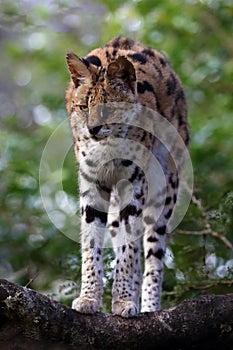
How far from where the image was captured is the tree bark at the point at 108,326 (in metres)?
4.80

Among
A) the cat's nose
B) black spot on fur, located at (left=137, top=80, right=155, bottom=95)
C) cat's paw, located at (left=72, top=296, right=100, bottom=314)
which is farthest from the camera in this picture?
black spot on fur, located at (left=137, top=80, right=155, bottom=95)

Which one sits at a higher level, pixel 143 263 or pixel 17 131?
pixel 17 131

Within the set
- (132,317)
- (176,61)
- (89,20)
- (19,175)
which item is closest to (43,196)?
(19,175)

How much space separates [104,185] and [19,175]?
307 centimetres

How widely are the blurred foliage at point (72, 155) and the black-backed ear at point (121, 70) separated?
1.70 meters

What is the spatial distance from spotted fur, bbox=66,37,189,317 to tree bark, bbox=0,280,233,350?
0.26 m

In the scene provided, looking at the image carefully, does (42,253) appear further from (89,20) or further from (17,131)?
(89,20)

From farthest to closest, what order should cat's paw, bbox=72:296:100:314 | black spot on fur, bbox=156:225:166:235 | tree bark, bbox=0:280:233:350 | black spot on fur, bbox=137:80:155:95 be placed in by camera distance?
black spot on fur, bbox=156:225:166:235
black spot on fur, bbox=137:80:155:95
cat's paw, bbox=72:296:100:314
tree bark, bbox=0:280:233:350

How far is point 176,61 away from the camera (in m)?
10.1

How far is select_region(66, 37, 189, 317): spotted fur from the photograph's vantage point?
20.5 ft

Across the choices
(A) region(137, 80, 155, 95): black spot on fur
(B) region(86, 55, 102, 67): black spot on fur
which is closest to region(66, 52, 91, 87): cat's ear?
(B) region(86, 55, 102, 67): black spot on fur

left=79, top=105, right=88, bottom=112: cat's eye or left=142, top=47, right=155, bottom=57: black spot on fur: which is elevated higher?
left=142, top=47, right=155, bottom=57: black spot on fur

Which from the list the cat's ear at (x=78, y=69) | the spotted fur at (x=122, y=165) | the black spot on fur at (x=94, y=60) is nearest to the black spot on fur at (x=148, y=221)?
the spotted fur at (x=122, y=165)

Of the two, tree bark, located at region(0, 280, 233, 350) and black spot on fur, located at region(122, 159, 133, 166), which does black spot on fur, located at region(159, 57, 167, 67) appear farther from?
tree bark, located at region(0, 280, 233, 350)
